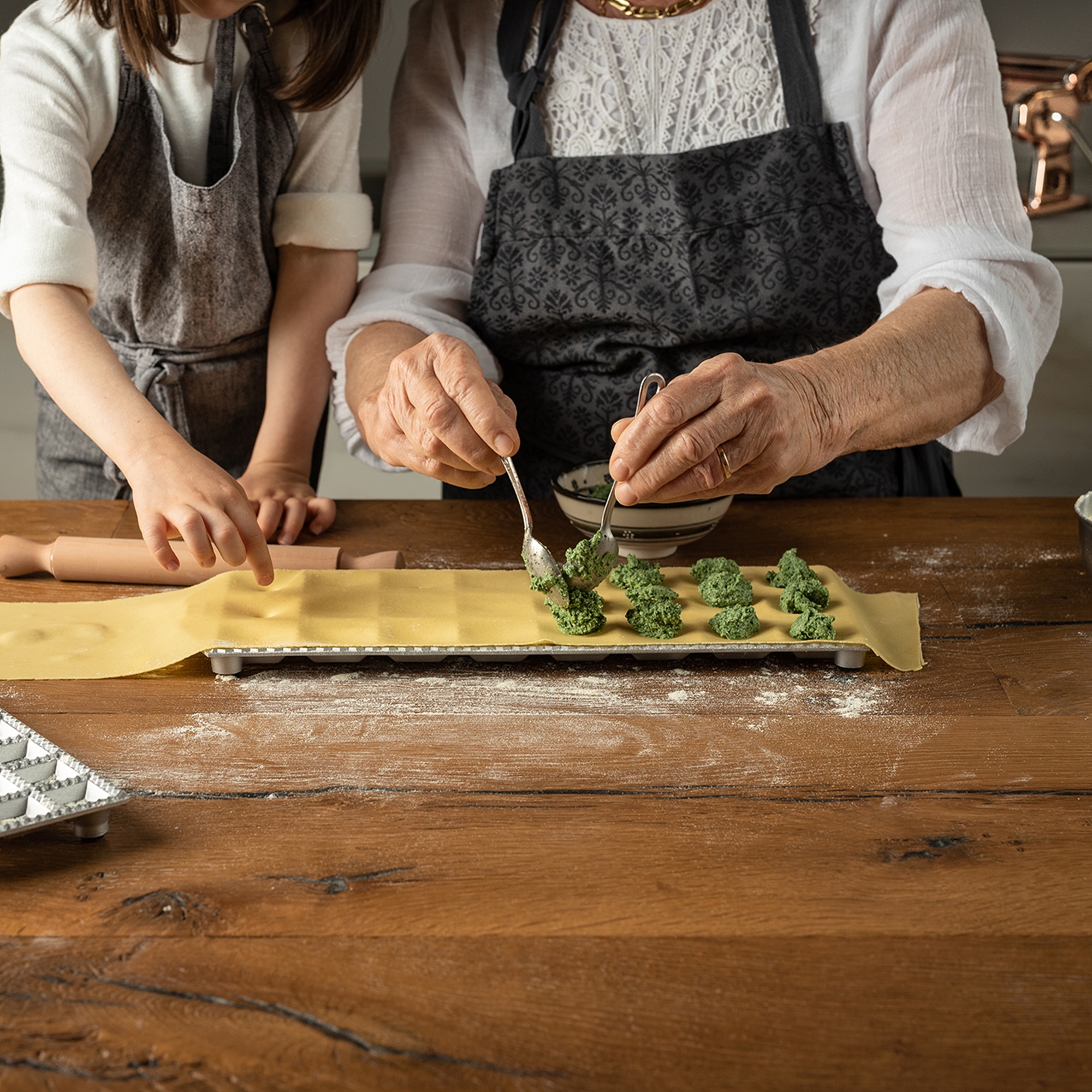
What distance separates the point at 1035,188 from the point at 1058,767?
196 cm

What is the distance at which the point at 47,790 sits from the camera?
68 centimetres

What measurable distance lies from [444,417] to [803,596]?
37 centimetres

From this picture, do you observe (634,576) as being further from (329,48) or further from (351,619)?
(329,48)

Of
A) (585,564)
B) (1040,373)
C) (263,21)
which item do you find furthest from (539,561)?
(1040,373)

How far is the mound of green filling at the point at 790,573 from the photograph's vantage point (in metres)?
1.00

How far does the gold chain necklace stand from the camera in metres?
1.40

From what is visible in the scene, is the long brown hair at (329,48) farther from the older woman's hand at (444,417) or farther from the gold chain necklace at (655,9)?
the older woman's hand at (444,417)

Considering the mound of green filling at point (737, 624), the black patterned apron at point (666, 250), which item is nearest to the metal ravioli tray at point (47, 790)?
the mound of green filling at point (737, 624)

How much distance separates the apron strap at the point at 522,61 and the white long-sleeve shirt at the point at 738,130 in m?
0.02

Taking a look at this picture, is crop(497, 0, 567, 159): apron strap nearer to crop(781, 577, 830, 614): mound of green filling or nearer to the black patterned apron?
the black patterned apron

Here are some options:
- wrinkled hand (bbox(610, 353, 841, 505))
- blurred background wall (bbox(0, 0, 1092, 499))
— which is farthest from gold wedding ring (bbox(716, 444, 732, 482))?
blurred background wall (bbox(0, 0, 1092, 499))

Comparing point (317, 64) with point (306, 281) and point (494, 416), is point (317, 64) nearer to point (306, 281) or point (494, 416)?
point (306, 281)

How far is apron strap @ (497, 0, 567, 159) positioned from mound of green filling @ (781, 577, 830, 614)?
2.50ft

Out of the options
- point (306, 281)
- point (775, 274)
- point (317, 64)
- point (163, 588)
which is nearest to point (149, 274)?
point (306, 281)
